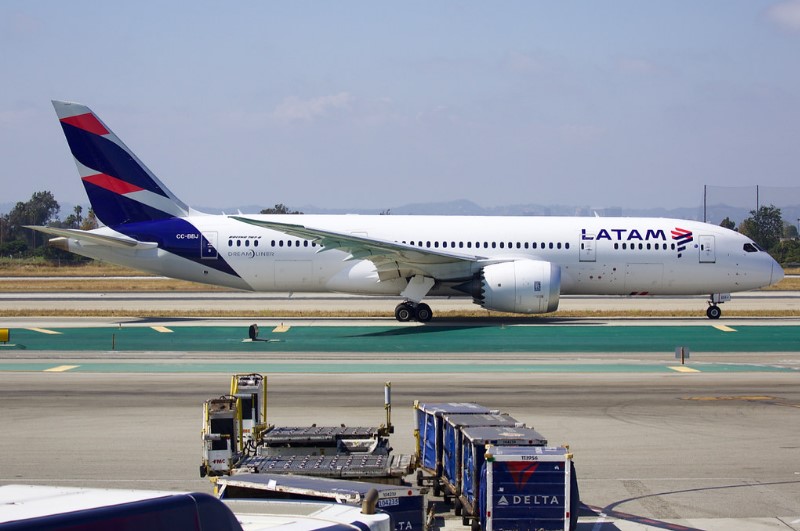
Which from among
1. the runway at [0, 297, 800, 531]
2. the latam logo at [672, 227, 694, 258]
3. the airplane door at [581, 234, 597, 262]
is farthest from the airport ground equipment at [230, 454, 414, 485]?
the latam logo at [672, 227, 694, 258]

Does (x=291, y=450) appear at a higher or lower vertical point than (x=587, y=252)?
lower

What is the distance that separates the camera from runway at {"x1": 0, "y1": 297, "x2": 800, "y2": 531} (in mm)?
12953

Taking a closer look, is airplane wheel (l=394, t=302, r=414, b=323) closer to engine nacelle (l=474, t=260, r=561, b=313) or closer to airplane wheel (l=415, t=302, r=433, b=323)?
airplane wheel (l=415, t=302, r=433, b=323)

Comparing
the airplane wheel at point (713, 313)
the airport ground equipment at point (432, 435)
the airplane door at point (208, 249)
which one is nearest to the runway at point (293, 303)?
the airplane wheel at point (713, 313)

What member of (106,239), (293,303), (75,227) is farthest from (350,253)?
(75,227)

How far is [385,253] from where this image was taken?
34.8m

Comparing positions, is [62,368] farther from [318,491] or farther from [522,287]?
[318,491]

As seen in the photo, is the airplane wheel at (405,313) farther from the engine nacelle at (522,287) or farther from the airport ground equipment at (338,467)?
the airport ground equipment at (338,467)

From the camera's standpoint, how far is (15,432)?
53.4 ft

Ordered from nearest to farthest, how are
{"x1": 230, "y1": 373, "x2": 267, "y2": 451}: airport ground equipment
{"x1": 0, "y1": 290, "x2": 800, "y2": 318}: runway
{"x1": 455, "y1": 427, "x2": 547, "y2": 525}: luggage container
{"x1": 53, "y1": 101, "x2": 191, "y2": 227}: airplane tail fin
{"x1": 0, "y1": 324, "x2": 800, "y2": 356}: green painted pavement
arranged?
{"x1": 455, "y1": 427, "x2": 547, "y2": 525}: luggage container → {"x1": 230, "y1": 373, "x2": 267, "y2": 451}: airport ground equipment → {"x1": 0, "y1": 324, "x2": 800, "y2": 356}: green painted pavement → {"x1": 53, "y1": 101, "x2": 191, "y2": 227}: airplane tail fin → {"x1": 0, "y1": 290, "x2": 800, "y2": 318}: runway

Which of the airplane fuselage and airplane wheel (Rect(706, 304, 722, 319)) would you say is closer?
the airplane fuselage

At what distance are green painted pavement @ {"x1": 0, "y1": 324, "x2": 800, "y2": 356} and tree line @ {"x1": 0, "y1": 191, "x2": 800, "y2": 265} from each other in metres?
58.8

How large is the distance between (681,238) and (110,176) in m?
22.3

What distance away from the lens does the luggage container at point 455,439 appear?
39.3 ft
